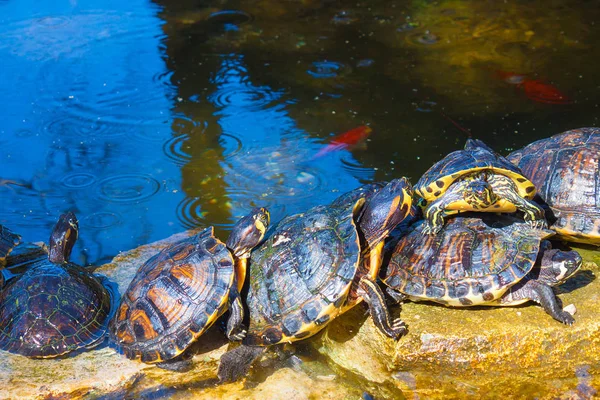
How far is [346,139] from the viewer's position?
7.06m

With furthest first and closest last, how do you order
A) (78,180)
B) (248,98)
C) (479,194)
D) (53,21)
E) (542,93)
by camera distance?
(53,21)
(248,98)
(542,93)
(78,180)
(479,194)

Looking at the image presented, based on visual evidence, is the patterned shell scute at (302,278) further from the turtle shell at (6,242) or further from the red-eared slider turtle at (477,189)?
the turtle shell at (6,242)

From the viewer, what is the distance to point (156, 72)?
871 centimetres

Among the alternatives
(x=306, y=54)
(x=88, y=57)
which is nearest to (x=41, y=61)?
(x=88, y=57)

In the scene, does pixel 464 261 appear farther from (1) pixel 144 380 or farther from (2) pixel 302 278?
(1) pixel 144 380

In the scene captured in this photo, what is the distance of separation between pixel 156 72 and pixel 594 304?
6.52 metres

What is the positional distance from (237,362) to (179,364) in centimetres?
37

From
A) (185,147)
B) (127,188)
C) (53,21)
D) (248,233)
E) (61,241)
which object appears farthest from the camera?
(53,21)

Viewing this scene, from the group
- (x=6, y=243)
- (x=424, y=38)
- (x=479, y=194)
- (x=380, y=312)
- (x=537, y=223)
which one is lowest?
(x=424, y=38)

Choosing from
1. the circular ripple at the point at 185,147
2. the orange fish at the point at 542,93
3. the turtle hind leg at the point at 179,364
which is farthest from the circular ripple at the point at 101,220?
the orange fish at the point at 542,93

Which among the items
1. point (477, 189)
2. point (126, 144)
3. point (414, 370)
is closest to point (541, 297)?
point (477, 189)

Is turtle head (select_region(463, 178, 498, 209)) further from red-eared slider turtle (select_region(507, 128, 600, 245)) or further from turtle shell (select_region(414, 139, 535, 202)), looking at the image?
red-eared slider turtle (select_region(507, 128, 600, 245))

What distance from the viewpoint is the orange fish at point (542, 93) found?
7617 millimetres

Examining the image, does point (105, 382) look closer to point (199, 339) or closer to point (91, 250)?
point (199, 339)
